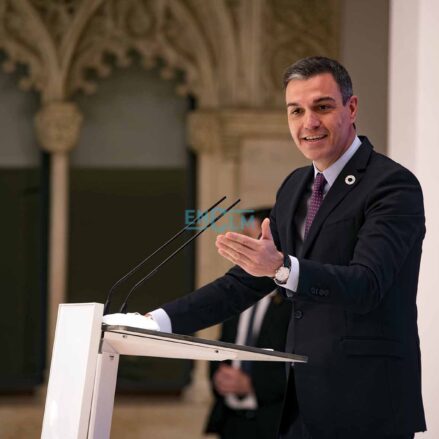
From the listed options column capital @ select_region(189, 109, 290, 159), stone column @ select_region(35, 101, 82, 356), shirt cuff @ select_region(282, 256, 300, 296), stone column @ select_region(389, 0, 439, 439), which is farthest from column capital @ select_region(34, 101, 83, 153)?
shirt cuff @ select_region(282, 256, 300, 296)

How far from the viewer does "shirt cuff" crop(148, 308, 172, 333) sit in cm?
261

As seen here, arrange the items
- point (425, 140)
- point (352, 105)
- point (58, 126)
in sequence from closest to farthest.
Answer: point (352, 105)
point (425, 140)
point (58, 126)

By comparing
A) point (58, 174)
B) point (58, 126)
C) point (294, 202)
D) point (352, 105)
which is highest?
point (58, 126)

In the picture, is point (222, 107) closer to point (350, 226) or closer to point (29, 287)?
point (29, 287)

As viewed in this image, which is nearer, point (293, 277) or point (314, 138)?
point (293, 277)

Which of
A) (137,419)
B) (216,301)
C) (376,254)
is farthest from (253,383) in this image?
(137,419)

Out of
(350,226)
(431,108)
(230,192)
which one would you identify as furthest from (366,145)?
(230,192)

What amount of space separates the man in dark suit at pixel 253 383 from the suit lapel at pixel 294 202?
86.5 inches

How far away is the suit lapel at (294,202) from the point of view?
2.64m

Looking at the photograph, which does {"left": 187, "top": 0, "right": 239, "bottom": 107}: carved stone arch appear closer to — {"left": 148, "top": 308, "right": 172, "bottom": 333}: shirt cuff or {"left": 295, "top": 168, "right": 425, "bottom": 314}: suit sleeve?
{"left": 148, "top": 308, "right": 172, "bottom": 333}: shirt cuff

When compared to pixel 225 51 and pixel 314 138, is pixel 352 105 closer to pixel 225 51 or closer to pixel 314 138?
pixel 314 138

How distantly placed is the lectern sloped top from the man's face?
0.52 meters

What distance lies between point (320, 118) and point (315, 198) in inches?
7.7

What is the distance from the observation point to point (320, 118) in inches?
102
